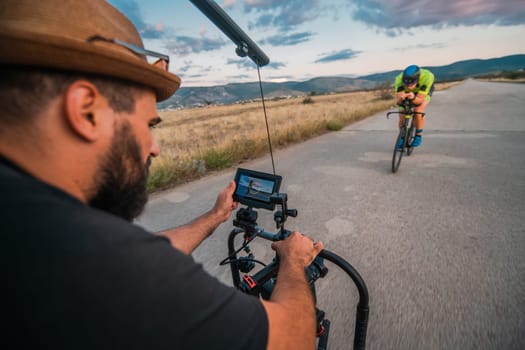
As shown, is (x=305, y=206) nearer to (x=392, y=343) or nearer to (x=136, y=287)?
(x=392, y=343)

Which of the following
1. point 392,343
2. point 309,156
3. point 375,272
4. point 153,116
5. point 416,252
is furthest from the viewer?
point 309,156

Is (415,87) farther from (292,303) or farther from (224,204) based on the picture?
(292,303)

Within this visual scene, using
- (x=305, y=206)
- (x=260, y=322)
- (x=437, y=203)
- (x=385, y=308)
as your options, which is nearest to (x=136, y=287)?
(x=260, y=322)

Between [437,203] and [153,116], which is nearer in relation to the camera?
[153,116]

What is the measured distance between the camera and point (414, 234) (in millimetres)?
2893

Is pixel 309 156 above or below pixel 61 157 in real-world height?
below

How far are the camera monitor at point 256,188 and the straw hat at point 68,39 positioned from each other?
0.78 metres

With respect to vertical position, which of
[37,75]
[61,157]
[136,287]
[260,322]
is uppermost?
[37,75]

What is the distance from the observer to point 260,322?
0.69 metres

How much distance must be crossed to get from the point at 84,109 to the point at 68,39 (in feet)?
0.56

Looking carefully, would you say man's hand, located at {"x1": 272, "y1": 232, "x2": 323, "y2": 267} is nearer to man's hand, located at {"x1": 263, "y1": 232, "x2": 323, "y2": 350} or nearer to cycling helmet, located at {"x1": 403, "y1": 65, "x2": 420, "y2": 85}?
man's hand, located at {"x1": 263, "y1": 232, "x2": 323, "y2": 350}

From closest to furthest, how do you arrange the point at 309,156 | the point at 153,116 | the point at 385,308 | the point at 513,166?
the point at 153,116
the point at 385,308
the point at 513,166
the point at 309,156

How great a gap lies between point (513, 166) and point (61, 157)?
6.48 metres

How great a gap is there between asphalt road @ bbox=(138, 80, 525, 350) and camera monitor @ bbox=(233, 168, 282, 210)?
115cm
